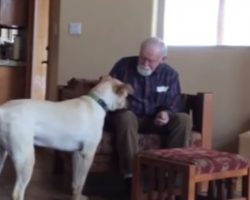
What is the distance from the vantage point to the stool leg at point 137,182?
2922mm

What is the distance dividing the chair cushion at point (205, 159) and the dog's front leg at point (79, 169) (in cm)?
47

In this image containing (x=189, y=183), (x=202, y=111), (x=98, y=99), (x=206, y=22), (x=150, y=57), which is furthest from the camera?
(x=206, y=22)

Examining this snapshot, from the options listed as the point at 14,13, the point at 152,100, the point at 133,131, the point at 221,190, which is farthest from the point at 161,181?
the point at 14,13

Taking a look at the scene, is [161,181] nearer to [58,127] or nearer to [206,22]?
[58,127]

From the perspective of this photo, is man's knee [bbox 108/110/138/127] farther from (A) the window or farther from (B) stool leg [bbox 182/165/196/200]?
(A) the window

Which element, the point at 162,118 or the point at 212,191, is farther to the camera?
the point at 162,118

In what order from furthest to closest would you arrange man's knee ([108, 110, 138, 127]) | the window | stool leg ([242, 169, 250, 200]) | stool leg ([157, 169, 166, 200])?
the window < man's knee ([108, 110, 138, 127]) < stool leg ([242, 169, 250, 200]) < stool leg ([157, 169, 166, 200])

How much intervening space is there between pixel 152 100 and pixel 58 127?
802mm

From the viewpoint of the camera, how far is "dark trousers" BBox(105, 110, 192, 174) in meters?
3.33

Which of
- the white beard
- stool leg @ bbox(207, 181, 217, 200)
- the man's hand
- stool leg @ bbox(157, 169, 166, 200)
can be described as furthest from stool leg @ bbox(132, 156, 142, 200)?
the white beard

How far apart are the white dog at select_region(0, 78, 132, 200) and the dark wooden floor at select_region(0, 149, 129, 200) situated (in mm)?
288

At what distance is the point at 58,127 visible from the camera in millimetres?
3061

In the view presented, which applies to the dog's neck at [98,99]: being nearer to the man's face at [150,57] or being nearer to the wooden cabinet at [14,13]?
the man's face at [150,57]

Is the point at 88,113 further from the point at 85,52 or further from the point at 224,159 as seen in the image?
the point at 85,52
